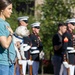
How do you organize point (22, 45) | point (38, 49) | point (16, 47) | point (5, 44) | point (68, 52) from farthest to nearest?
point (38, 49)
point (22, 45)
point (68, 52)
point (16, 47)
point (5, 44)

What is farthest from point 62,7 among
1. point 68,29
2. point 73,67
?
point 73,67

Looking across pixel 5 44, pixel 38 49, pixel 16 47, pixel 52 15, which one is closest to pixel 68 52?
pixel 16 47

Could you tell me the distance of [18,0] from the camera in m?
16.5

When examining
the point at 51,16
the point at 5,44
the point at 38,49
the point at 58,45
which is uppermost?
the point at 51,16

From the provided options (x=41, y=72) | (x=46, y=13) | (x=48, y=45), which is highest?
(x=46, y=13)

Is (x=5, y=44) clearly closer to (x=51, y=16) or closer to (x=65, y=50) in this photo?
(x=65, y=50)

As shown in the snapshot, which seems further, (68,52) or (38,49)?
(38,49)

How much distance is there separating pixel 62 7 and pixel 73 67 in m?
5.62

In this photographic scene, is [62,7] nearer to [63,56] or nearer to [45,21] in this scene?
[45,21]

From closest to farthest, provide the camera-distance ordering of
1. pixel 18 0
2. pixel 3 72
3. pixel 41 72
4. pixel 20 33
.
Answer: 1. pixel 3 72
2. pixel 20 33
3. pixel 41 72
4. pixel 18 0

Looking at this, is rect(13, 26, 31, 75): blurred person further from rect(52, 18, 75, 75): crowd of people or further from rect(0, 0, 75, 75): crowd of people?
rect(52, 18, 75, 75): crowd of people

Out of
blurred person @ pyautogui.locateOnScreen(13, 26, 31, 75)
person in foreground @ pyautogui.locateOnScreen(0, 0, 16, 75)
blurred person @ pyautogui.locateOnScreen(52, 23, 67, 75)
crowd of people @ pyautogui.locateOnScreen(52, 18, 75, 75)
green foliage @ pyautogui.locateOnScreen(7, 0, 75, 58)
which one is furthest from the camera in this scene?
green foliage @ pyautogui.locateOnScreen(7, 0, 75, 58)

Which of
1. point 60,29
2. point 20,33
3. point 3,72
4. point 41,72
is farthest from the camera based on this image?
point 41,72

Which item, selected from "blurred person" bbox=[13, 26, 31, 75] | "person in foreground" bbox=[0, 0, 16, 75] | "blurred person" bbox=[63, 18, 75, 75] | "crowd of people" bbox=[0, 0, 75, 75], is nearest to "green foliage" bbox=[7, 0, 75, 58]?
"crowd of people" bbox=[0, 0, 75, 75]
